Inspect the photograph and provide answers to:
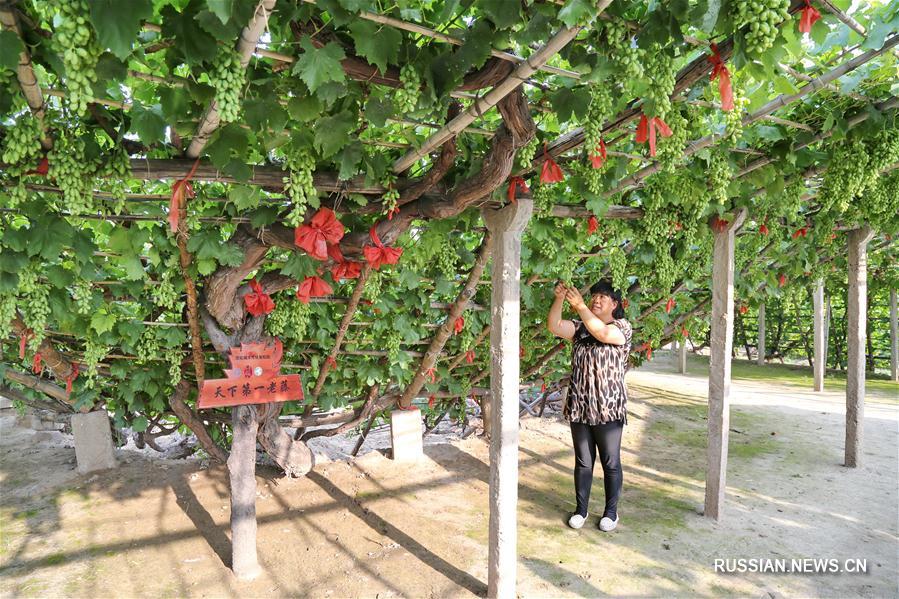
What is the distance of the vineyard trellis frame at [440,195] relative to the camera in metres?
1.50

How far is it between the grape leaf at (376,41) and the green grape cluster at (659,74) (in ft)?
2.43

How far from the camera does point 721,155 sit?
2691 mm

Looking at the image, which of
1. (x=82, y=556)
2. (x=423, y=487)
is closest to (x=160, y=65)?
(x=82, y=556)

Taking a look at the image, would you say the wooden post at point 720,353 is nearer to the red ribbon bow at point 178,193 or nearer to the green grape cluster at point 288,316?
the green grape cluster at point 288,316

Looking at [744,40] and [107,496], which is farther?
[107,496]

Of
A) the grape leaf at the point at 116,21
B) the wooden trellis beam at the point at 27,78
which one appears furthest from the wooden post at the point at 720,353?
the wooden trellis beam at the point at 27,78

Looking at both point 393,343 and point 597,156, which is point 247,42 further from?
point 393,343

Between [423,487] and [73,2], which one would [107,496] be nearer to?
[423,487]

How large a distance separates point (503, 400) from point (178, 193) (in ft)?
5.92

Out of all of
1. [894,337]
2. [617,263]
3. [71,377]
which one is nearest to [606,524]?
[617,263]

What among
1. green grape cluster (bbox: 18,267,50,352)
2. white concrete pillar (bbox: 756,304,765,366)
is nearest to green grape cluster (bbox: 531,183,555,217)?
green grape cluster (bbox: 18,267,50,352)

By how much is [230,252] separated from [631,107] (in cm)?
197

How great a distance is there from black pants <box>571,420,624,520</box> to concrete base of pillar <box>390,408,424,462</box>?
2011mm

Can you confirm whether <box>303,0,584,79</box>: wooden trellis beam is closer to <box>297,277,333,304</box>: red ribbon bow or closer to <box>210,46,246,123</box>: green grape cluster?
<box>210,46,246,123</box>: green grape cluster
